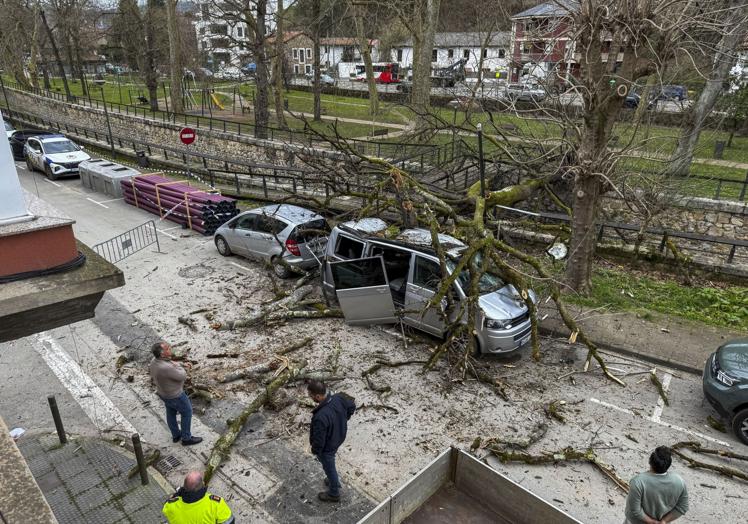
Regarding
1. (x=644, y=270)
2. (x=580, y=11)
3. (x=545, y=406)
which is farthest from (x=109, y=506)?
(x=644, y=270)

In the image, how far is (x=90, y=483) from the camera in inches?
246

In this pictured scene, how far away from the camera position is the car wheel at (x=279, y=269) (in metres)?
12.3

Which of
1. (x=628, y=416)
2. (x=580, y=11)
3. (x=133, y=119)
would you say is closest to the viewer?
(x=628, y=416)

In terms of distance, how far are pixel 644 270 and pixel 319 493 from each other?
10448 mm

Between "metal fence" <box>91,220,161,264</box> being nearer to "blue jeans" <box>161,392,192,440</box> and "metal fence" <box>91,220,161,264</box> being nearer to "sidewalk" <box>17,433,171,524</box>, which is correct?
"sidewalk" <box>17,433,171,524</box>

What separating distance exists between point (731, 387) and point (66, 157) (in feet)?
86.4

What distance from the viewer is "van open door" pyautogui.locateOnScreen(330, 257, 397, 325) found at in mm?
9250

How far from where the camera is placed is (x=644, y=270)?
12.8 meters

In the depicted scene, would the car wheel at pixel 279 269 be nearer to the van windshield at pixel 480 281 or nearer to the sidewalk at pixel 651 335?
the van windshield at pixel 480 281

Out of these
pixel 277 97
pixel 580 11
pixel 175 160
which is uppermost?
pixel 580 11

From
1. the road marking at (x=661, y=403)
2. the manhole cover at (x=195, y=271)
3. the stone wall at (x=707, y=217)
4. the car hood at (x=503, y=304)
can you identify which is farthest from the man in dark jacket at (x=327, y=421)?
the stone wall at (x=707, y=217)

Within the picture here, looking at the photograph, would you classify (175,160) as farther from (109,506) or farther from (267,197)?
(109,506)

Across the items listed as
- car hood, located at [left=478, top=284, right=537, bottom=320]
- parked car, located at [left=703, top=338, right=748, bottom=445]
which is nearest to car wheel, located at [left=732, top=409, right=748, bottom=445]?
parked car, located at [left=703, top=338, right=748, bottom=445]

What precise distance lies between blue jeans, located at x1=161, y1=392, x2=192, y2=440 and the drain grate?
0.31 metres
